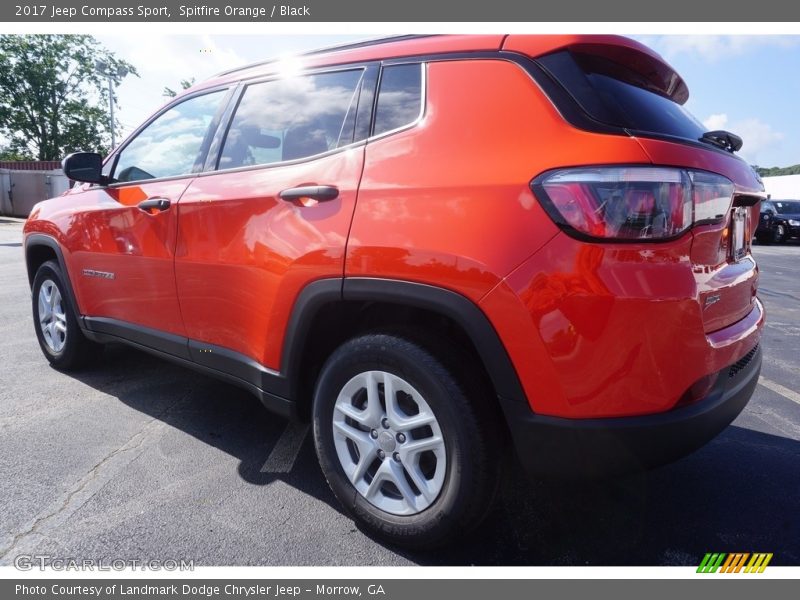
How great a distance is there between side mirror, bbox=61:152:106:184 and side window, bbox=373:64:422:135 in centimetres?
215

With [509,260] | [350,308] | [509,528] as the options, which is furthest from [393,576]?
[509,260]

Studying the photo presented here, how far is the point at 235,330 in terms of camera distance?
8.13ft

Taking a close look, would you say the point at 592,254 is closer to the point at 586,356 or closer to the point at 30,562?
the point at 586,356

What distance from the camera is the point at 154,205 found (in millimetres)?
2801

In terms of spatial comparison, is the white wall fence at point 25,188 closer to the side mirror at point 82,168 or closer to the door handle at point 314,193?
the side mirror at point 82,168

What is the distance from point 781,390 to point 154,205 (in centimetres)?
429

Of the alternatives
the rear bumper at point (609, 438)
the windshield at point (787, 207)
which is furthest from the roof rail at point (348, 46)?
the windshield at point (787, 207)

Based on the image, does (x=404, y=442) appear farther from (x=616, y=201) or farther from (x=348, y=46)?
(x=348, y=46)

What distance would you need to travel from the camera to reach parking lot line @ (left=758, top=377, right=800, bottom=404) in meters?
3.62

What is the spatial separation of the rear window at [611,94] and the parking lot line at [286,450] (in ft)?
6.75

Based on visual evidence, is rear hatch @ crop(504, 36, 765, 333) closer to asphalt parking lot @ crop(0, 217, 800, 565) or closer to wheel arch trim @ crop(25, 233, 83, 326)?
asphalt parking lot @ crop(0, 217, 800, 565)

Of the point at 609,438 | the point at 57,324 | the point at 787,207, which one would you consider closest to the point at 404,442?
the point at 609,438

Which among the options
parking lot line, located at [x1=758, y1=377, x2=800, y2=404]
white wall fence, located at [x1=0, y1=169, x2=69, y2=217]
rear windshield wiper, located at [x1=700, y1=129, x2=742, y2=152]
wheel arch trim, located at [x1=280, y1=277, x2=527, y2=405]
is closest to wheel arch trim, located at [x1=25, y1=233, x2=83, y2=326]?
wheel arch trim, located at [x1=280, y1=277, x2=527, y2=405]

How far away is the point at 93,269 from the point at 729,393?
346cm
